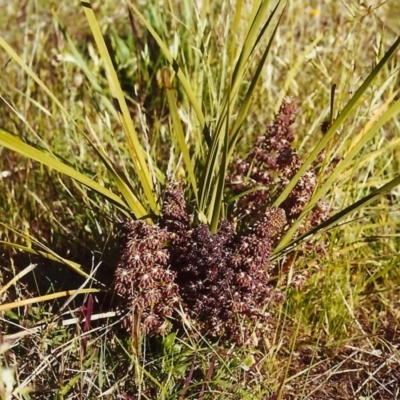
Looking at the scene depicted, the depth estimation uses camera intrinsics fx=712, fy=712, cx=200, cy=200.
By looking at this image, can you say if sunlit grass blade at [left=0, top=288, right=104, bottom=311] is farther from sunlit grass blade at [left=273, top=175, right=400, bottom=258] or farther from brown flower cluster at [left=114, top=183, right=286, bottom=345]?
sunlit grass blade at [left=273, top=175, right=400, bottom=258]

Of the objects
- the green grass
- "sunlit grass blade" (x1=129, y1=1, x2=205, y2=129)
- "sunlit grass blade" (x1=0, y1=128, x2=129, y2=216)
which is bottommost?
the green grass

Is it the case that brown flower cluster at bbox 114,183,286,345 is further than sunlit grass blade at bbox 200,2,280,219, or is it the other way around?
brown flower cluster at bbox 114,183,286,345

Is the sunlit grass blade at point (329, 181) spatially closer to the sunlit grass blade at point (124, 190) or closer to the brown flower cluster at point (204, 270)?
the brown flower cluster at point (204, 270)

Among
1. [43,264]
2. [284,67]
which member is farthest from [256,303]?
[284,67]

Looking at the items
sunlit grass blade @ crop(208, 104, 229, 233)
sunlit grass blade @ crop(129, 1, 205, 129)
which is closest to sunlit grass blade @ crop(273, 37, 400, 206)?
sunlit grass blade @ crop(208, 104, 229, 233)

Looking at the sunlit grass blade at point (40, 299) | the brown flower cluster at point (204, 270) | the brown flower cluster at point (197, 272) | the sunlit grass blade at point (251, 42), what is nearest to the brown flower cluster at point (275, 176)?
the brown flower cluster at point (204, 270)

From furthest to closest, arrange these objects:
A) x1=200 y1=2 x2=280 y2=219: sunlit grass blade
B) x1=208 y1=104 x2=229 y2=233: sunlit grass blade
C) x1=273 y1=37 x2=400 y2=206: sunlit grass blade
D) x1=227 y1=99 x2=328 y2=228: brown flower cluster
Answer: x1=227 y1=99 x2=328 y2=228: brown flower cluster < x1=208 y1=104 x2=229 y2=233: sunlit grass blade < x1=200 y1=2 x2=280 y2=219: sunlit grass blade < x1=273 y1=37 x2=400 y2=206: sunlit grass blade

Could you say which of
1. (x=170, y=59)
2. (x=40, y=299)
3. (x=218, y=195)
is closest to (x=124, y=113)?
(x=170, y=59)
